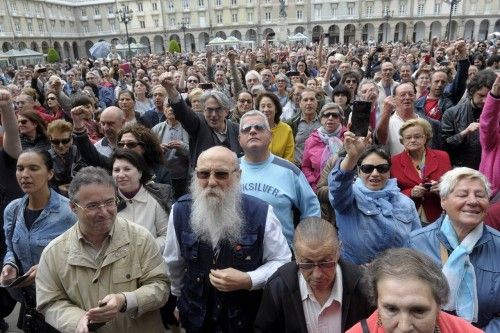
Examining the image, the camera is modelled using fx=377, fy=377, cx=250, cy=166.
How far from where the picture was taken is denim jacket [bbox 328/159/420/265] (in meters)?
2.57

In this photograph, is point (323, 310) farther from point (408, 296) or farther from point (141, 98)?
point (141, 98)

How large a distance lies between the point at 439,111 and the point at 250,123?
146 inches

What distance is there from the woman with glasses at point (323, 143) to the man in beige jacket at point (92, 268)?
239cm

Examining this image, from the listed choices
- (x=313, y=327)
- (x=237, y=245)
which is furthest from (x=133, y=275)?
(x=313, y=327)

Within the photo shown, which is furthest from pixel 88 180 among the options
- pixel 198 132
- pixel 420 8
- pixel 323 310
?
pixel 420 8

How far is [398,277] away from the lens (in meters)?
1.62

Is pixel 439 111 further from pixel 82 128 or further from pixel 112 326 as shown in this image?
pixel 112 326

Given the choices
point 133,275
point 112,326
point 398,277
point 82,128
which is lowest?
point 112,326

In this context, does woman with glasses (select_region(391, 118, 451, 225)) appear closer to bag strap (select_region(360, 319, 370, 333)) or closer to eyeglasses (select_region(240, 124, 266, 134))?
eyeglasses (select_region(240, 124, 266, 134))

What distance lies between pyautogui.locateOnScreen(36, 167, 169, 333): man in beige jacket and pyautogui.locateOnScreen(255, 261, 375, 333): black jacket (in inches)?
28.6

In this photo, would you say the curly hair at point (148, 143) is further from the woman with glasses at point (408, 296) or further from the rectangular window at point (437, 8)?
the rectangular window at point (437, 8)

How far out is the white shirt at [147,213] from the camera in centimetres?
291

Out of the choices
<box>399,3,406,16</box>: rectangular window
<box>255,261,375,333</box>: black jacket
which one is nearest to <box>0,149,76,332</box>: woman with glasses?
<box>255,261,375,333</box>: black jacket

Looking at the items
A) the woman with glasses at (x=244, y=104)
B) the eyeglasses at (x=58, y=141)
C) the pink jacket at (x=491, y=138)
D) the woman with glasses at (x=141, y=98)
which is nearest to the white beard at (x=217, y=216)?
the eyeglasses at (x=58, y=141)
